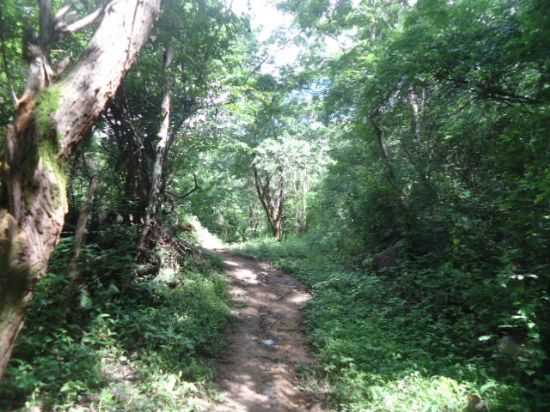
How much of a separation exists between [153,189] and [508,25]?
22.7 ft

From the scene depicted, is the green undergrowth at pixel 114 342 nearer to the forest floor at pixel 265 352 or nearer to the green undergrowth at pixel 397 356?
the forest floor at pixel 265 352

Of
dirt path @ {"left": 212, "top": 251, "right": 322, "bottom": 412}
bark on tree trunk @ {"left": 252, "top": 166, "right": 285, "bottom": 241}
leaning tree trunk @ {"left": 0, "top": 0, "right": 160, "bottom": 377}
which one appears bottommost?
dirt path @ {"left": 212, "top": 251, "right": 322, "bottom": 412}

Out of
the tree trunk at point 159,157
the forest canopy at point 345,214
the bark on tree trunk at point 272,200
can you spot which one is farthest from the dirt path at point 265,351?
the bark on tree trunk at point 272,200

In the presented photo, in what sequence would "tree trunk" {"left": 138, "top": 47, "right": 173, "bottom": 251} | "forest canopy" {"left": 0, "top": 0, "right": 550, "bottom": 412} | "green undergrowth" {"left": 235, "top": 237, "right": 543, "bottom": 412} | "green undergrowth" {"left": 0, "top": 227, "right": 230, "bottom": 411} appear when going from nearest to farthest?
"forest canopy" {"left": 0, "top": 0, "right": 550, "bottom": 412} < "green undergrowth" {"left": 0, "top": 227, "right": 230, "bottom": 411} < "green undergrowth" {"left": 235, "top": 237, "right": 543, "bottom": 412} < "tree trunk" {"left": 138, "top": 47, "right": 173, "bottom": 251}

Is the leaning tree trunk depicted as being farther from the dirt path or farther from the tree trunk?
the tree trunk

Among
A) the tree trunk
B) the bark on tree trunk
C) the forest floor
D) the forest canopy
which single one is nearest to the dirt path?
the forest floor

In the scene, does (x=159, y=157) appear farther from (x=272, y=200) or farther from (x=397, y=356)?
(x=272, y=200)

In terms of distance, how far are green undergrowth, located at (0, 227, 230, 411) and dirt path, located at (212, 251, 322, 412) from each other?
33cm

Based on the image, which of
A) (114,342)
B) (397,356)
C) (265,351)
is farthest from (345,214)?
(114,342)

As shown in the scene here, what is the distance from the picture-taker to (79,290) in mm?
5375

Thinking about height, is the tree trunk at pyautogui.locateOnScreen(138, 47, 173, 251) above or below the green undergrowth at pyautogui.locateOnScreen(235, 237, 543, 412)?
above

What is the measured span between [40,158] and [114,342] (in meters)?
3.10

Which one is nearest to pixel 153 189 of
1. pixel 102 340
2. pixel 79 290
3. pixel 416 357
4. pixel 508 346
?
pixel 79 290

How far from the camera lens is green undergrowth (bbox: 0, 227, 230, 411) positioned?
12.8ft
